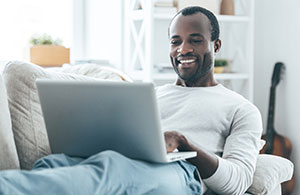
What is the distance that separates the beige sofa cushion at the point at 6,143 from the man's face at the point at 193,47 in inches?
28.0

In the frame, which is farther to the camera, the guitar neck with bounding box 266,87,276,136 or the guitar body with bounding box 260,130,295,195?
the guitar neck with bounding box 266,87,276,136

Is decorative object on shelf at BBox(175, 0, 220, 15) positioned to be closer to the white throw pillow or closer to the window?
the window

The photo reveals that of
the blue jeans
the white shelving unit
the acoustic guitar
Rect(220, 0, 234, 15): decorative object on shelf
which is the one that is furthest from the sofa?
Rect(220, 0, 234, 15): decorative object on shelf

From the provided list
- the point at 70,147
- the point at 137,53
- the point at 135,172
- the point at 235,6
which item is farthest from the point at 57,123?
the point at 235,6

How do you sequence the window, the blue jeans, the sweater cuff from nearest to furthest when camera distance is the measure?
the blue jeans < the sweater cuff < the window

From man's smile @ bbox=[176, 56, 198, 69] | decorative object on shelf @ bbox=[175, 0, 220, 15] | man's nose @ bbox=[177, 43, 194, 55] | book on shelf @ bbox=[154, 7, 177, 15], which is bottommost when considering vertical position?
man's smile @ bbox=[176, 56, 198, 69]

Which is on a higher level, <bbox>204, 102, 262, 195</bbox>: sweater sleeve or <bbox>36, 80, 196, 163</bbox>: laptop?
<bbox>36, 80, 196, 163</bbox>: laptop

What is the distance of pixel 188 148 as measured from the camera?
1589mm

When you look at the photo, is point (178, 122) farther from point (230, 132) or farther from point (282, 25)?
point (282, 25)

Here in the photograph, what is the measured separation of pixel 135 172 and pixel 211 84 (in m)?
0.76

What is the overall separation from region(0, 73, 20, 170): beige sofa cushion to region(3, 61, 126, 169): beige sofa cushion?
0.29 feet

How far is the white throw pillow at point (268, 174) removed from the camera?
1732mm

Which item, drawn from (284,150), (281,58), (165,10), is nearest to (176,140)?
(165,10)

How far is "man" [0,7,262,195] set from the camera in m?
1.26
